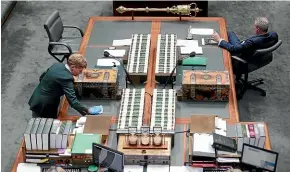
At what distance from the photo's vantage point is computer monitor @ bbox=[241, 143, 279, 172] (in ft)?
15.2

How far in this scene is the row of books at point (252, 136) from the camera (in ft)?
15.9

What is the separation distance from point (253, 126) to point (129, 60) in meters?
1.76

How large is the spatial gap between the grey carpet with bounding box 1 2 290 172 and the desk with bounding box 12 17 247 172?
105 cm

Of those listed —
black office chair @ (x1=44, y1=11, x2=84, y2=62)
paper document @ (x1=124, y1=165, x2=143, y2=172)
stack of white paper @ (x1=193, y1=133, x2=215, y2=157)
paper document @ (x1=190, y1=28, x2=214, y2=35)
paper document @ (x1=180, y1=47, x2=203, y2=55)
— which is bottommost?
black office chair @ (x1=44, y1=11, x2=84, y2=62)

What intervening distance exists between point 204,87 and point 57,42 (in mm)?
2570

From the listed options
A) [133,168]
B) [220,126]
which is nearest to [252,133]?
[220,126]

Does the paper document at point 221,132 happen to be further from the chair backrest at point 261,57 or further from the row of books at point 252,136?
the chair backrest at point 261,57

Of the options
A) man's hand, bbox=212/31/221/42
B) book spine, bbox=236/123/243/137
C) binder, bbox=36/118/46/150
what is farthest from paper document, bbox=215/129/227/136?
man's hand, bbox=212/31/221/42

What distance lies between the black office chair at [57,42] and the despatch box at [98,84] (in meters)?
1.59

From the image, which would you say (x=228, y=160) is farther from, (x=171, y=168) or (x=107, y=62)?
(x=107, y=62)

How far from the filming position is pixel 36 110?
581 cm

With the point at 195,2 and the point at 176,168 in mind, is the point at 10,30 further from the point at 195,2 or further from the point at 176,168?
the point at 176,168

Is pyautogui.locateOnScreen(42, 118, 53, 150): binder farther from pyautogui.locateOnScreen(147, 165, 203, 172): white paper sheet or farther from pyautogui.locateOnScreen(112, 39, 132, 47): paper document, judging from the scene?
pyautogui.locateOnScreen(112, 39, 132, 47): paper document

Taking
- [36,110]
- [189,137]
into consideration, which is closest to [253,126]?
[189,137]
